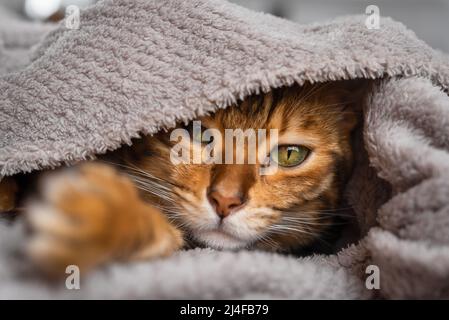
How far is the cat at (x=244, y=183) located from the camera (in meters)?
0.70

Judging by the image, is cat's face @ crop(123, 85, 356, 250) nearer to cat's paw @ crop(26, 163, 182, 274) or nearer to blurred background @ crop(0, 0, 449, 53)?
cat's paw @ crop(26, 163, 182, 274)

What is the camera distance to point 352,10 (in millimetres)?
2668

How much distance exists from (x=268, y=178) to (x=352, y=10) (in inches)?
81.3

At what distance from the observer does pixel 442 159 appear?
0.72 m

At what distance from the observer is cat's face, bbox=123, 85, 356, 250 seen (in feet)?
2.95

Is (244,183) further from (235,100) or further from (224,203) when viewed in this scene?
(235,100)

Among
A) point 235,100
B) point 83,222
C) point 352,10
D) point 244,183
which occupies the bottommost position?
point 83,222

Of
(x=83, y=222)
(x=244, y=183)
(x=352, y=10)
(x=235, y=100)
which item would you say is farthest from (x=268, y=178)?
(x=352, y=10)

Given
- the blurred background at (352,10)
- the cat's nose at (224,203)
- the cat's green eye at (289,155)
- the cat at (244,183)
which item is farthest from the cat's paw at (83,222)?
the blurred background at (352,10)

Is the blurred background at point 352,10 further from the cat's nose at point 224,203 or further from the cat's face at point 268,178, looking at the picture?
the cat's nose at point 224,203

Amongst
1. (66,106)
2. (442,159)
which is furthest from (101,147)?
(442,159)

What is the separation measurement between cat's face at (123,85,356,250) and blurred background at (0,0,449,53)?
1.43 metres

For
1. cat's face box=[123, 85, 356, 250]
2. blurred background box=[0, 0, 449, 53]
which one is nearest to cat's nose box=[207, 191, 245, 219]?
cat's face box=[123, 85, 356, 250]
